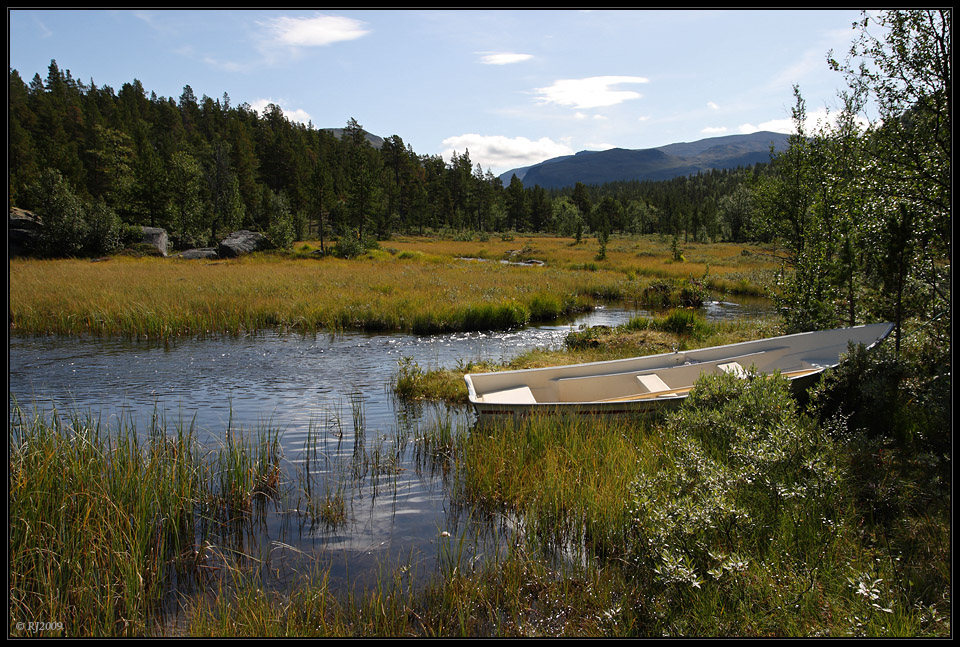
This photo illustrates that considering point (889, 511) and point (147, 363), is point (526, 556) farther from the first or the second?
point (147, 363)

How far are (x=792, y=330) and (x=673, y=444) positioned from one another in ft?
31.7

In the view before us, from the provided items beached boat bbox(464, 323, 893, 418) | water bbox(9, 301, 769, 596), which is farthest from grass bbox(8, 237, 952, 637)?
beached boat bbox(464, 323, 893, 418)

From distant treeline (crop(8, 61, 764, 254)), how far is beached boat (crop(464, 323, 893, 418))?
40.2 feet

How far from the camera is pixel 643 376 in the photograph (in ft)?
32.7

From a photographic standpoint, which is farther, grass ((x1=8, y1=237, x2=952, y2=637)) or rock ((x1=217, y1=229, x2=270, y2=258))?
rock ((x1=217, y1=229, x2=270, y2=258))

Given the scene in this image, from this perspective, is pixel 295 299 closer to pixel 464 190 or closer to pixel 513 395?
pixel 513 395

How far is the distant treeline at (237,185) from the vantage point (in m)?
51.7

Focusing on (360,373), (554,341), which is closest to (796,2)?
(360,373)

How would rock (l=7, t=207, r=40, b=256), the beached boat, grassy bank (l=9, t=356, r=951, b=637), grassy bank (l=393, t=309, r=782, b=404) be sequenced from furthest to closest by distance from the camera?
rock (l=7, t=207, r=40, b=256)
grassy bank (l=393, t=309, r=782, b=404)
the beached boat
grassy bank (l=9, t=356, r=951, b=637)

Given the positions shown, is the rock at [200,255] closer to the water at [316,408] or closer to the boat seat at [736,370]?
the water at [316,408]

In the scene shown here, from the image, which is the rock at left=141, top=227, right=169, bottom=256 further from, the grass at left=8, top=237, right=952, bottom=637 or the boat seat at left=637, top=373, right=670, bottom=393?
the boat seat at left=637, top=373, right=670, bottom=393

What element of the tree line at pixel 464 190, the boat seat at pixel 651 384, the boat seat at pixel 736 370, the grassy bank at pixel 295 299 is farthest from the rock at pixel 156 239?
the boat seat at pixel 736 370

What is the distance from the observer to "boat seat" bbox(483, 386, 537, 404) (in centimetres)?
893

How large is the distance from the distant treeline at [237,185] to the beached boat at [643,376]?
12263 mm
